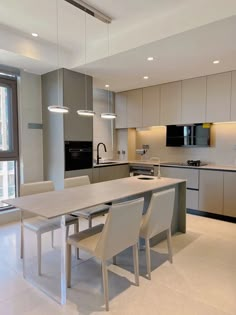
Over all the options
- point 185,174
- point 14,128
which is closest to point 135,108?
point 185,174

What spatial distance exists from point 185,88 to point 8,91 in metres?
3.25

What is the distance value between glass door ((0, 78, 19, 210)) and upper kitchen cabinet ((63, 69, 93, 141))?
932 mm

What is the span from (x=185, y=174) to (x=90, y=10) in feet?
9.99

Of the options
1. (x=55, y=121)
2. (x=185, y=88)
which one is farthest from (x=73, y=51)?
Result: (x=185, y=88)

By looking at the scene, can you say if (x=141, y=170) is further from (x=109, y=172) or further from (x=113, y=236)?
(x=113, y=236)

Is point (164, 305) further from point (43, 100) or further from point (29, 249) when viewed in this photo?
point (43, 100)

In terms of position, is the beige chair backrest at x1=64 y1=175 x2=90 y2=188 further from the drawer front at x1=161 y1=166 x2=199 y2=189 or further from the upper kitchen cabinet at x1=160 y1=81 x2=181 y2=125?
the upper kitchen cabinet at x1=160 y1=81 x2=181 y2=125

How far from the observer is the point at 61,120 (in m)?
3.96

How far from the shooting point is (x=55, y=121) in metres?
4.09

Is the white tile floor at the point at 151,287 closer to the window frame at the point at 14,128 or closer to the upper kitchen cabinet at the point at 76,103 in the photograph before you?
the window frame at the point at 14,128

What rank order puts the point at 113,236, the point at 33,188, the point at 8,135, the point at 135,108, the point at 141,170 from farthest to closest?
the point at 135,108 → the point at 141,170 → the point at 8,135 → the point at 33,188 → the point at 113,236

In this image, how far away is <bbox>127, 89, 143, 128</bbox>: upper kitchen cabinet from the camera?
5180 millimetres

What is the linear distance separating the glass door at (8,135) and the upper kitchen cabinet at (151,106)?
2608 millimetres

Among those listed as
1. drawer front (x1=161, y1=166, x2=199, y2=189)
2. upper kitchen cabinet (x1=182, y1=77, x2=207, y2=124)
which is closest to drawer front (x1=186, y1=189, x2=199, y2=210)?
drawer front (x1=161, y1=166, x2=199, y2=189)
